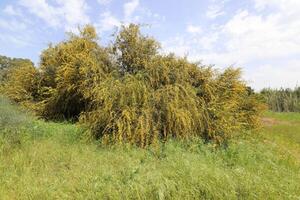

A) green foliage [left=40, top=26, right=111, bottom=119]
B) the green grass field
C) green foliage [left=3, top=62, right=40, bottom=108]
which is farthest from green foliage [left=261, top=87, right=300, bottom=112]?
the green grass field

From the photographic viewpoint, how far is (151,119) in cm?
938

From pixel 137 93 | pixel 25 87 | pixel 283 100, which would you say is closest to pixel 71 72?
pixel 25 87

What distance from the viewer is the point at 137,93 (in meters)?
9.83

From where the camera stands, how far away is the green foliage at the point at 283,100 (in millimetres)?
38028

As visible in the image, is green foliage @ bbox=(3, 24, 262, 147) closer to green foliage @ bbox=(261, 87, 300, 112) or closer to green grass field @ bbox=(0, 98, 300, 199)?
green grass field @ bbox=(0, 98, 300, 199)

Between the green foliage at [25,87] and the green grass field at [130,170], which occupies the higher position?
the green foliage at [25,87]

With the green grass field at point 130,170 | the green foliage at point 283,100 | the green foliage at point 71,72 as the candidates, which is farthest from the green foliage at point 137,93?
the green foliage at point 283,100

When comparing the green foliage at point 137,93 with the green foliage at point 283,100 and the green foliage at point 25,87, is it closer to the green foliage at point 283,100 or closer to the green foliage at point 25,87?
the green foliage at point 25,87

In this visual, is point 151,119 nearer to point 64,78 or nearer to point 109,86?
point 109,86

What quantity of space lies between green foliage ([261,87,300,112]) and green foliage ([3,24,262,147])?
25.7 metres

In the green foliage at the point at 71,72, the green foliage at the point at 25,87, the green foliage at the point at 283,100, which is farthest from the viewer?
the green foliage at the point at 283,100

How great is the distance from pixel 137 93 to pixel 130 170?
13.7ft

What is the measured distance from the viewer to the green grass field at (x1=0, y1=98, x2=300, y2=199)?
5039 mm

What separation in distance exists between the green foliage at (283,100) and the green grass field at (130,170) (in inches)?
1223
